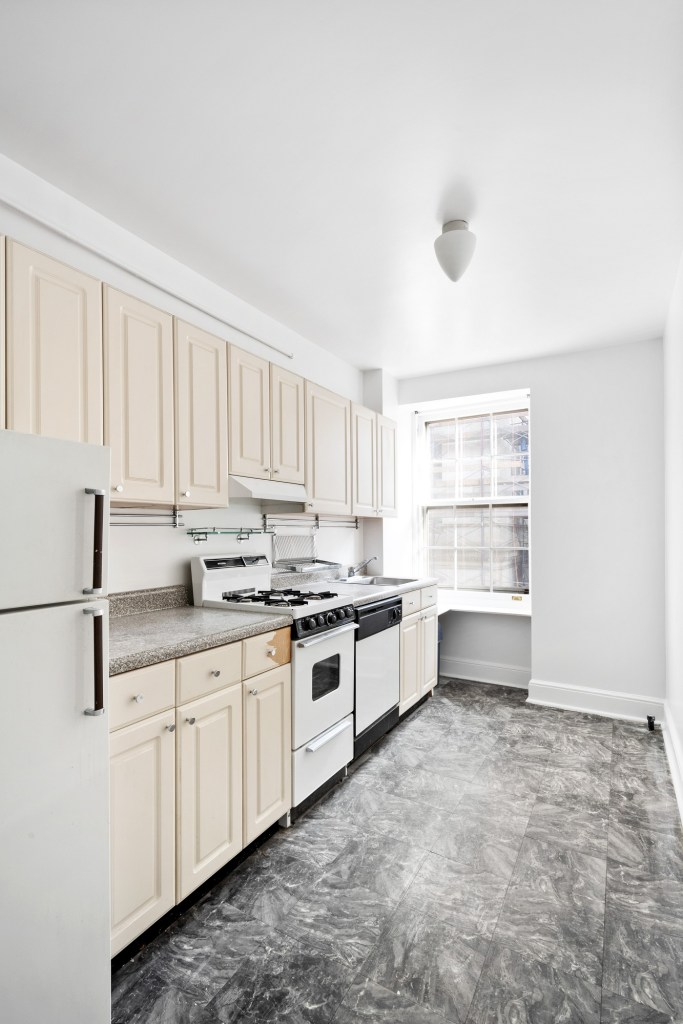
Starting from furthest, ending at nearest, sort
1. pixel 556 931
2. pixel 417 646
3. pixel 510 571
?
1. pixel 510 571
2. pixel 417 646
3. pixel 556 931

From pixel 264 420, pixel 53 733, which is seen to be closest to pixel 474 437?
pixel 264 420

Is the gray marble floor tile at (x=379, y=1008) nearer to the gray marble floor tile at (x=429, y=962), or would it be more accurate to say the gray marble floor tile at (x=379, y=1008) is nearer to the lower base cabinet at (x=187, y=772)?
the gray marble floor tile at (x=429, y=962)

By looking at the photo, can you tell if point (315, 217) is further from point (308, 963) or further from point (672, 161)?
point (308, 963)

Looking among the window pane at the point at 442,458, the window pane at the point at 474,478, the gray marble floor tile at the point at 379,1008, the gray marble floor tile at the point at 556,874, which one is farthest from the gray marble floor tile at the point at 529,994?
the window pane at the point at 442,458

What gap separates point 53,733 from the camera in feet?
4.08

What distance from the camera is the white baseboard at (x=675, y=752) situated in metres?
2.55

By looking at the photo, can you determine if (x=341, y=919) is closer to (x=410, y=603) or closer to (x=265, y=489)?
(x=265, y=489)

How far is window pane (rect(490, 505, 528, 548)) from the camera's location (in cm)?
449

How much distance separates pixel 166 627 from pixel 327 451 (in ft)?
5.69

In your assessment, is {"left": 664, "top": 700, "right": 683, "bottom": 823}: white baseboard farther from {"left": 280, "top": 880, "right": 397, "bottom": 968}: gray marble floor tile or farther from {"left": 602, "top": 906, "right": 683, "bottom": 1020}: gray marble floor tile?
{"left": 280, "top": 880, "right": 397, "bottom": 968}: gray marble floor tile

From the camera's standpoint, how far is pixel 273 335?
337 centimetres

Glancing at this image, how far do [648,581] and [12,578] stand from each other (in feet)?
12.7

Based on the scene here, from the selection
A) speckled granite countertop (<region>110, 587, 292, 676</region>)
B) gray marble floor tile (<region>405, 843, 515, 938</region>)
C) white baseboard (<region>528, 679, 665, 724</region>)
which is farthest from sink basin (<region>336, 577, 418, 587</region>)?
gray marble floor tile (<region>405, 843, 515, 938</region>)

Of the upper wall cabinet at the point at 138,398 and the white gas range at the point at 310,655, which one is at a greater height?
the upper wall cabinet at the point at 138,398
